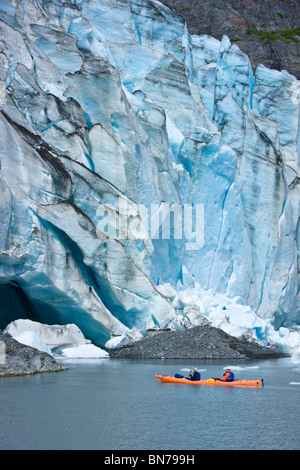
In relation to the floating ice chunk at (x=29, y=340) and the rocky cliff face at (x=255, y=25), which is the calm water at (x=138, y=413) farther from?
the rocky cliff face at (x=255, y=25)

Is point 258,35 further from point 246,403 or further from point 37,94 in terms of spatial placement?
point 246,403

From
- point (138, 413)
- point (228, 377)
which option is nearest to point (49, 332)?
point (228, 377)

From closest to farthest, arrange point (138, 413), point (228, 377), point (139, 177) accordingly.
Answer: point (138, 413) → point (228, 377) → point (139, 177)

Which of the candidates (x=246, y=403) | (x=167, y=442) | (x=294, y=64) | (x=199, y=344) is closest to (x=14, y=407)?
(x=167, y=442)

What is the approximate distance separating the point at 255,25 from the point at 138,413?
4468cm

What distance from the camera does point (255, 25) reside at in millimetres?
46688

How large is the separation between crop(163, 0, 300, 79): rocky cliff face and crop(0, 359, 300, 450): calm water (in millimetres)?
30810

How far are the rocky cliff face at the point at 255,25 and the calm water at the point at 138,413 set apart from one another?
30.8 metres

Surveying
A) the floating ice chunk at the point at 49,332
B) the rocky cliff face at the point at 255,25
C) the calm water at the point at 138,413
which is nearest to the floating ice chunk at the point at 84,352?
the floating ice chunk at the point at 49,332

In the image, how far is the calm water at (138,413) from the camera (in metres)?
6.76

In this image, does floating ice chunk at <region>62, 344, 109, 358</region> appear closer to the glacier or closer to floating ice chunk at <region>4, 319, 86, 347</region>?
floating ice chunk at <region>4, 319, 86, 347</region>

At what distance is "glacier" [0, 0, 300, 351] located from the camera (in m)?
18.2

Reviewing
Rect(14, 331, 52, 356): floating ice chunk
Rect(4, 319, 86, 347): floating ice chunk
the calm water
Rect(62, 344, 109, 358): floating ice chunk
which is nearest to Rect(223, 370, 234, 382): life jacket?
the calm water

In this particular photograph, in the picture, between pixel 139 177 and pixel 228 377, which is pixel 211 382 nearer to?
pixel 228 377
